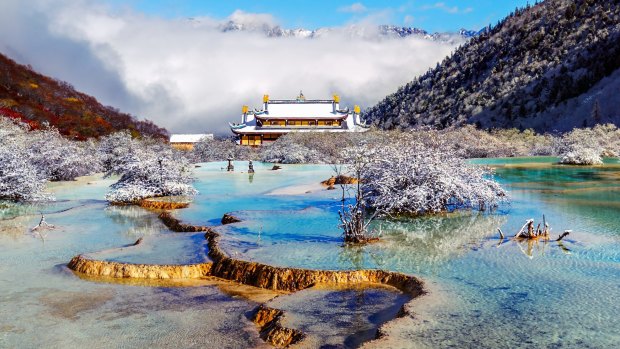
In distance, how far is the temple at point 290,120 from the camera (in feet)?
215

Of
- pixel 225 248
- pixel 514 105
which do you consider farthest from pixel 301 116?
pixel 225 248

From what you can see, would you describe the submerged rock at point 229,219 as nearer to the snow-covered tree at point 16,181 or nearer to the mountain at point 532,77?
the snow-covered tree at point 16,181

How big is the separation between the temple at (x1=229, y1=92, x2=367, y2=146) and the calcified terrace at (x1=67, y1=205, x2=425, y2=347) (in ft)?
175

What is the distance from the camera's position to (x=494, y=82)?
Result: 8812 cm

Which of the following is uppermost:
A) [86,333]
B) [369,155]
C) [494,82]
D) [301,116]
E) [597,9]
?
[597,9]

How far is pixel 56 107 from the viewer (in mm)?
56094

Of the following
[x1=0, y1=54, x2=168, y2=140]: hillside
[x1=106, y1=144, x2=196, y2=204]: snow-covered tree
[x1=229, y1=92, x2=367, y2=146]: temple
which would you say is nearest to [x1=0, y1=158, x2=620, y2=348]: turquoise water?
[x1=106, y1=144, x2=196, y2=204]: snow-covered tree

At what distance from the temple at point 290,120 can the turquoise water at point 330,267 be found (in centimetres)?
4770

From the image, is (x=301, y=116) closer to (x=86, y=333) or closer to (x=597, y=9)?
(x=597, y=9)

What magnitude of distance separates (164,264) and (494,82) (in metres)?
85.4

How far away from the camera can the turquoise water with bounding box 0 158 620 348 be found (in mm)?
7278

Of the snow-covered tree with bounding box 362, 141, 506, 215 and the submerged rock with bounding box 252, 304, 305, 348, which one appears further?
the snow-covered tree with bounding box 362, 141, 506, 215

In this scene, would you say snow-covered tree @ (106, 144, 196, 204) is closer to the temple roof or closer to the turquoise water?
the turquoise water

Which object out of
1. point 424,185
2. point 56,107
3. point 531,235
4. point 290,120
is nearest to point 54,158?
point 424,185
